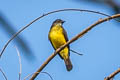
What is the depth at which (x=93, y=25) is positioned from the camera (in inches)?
54.4

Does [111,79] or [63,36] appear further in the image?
[63,36]

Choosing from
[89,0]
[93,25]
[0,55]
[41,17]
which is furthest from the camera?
[41,17]

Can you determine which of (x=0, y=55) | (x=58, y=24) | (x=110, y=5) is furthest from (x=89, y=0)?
(x=58, y=24)

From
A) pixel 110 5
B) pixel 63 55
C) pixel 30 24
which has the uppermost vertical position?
pixel 110 5

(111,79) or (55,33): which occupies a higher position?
(111,79)

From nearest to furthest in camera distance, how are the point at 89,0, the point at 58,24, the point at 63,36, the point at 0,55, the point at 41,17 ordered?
the point at 89,0 → the point at 0,55 → the point at 41,17 → the point at 63,36 → the point at 58,24

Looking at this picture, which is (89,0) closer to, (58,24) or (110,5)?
(110,5)

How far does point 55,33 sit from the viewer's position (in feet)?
24.5

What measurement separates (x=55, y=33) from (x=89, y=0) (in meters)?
7.11

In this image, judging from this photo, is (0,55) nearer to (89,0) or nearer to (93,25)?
(93,25)

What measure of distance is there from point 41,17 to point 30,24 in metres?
0.14

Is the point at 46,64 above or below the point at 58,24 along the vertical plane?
above

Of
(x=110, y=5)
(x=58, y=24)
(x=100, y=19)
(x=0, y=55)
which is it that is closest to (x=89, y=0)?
(x=110, y=5)

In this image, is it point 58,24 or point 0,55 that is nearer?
point 0,55
